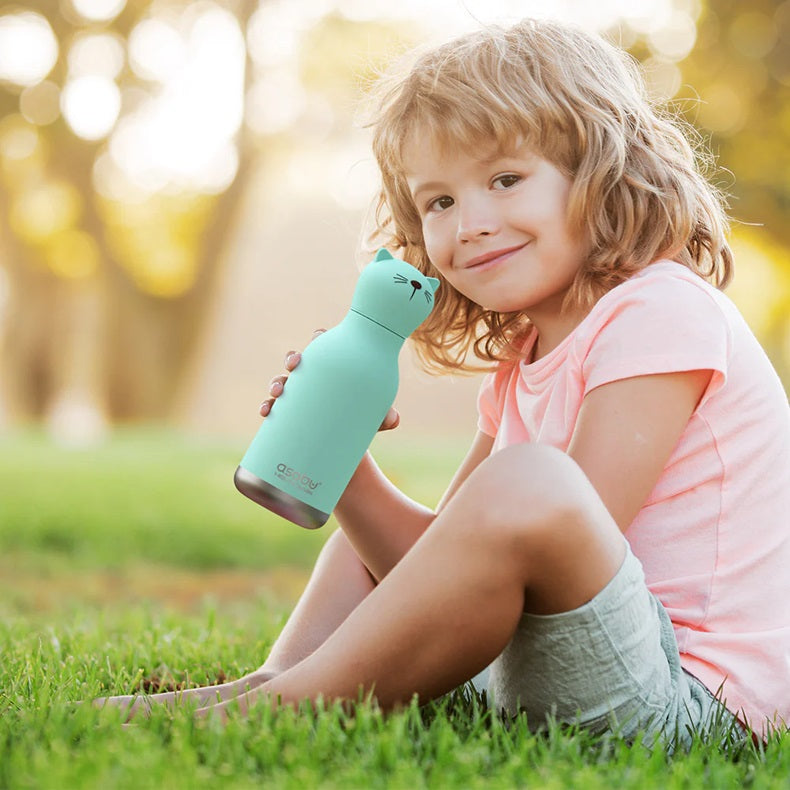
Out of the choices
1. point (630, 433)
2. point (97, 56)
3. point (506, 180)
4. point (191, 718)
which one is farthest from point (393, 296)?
point (97, 56)

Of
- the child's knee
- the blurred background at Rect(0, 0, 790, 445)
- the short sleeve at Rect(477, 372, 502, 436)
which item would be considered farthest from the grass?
the blurred background at Rect(0, 0, 790, 445)

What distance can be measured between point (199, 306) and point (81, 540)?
23.4 feet

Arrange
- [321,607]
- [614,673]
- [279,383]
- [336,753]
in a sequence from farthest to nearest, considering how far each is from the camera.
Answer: [321,607] < [279,383] < [614,673] < [336,753]

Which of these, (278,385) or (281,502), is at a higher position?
(278,385)

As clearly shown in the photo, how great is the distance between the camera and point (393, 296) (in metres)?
1.83

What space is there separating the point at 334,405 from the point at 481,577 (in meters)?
0.42

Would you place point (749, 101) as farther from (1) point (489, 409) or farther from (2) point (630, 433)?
(2) point (630, 433)

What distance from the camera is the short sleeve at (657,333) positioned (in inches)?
68.1

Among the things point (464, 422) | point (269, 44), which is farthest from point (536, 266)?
point (464, 422)

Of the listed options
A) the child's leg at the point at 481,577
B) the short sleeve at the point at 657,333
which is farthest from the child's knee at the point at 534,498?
the short sleeve at the point at 657,333

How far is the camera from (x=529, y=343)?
2215 millimetres

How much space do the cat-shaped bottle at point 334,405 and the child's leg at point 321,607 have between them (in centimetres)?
40

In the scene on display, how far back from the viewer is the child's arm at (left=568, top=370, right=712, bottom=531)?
169 centimetres

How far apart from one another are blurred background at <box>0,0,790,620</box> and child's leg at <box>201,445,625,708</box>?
277 centimetres
